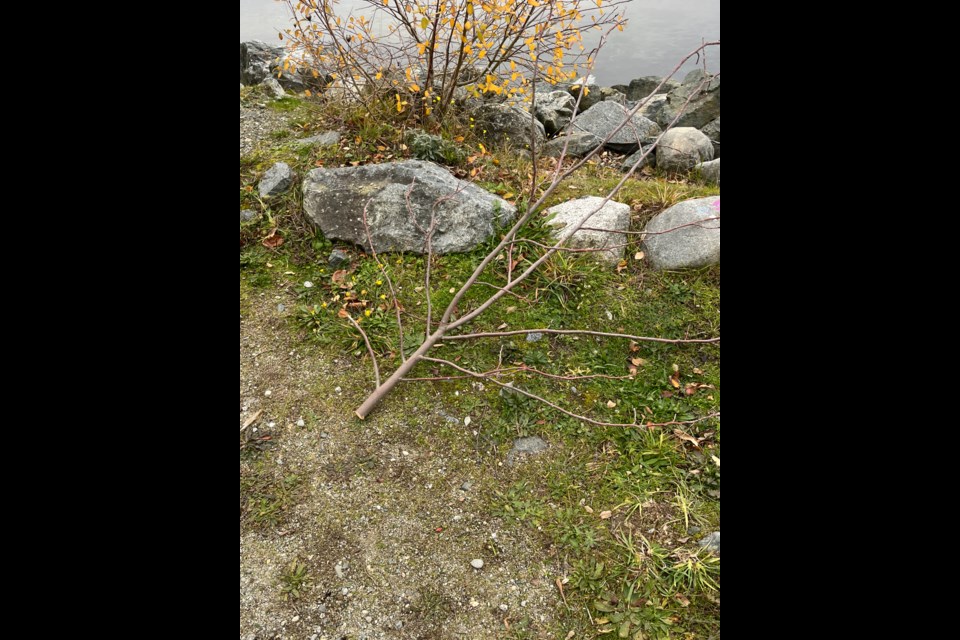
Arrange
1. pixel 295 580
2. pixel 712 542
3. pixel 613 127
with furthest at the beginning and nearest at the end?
pixel 613 127, pixel 712 542, pixel 295 580

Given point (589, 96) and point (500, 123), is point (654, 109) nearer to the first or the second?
point (589, 96)

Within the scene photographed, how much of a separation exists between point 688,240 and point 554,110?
3.83 meters

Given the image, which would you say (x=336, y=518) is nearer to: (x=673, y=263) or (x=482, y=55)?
(x=673, y=263)

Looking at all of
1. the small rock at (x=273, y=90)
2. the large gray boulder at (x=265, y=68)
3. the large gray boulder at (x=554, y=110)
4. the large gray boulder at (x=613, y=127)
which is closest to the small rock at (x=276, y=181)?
the small rock at (x=273, y=90)

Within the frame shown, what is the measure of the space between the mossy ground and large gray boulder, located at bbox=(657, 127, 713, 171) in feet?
7.53

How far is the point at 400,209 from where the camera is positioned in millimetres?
3861

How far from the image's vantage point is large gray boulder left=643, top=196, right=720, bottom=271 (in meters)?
3.81

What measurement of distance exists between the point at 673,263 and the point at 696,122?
4479 mm

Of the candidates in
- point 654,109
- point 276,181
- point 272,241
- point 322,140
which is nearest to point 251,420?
point 272,241

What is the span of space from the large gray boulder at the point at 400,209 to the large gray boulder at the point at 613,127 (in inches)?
105

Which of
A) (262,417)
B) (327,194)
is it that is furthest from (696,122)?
(262,417)

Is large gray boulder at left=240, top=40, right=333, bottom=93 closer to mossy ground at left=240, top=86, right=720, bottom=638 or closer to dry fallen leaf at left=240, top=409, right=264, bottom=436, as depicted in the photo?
mossy ground at left=240, top=86, right=720, bottom=638

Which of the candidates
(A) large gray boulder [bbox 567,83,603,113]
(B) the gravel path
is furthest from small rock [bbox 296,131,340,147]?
(A) large gray boulder [bbox 567,83,603,113]

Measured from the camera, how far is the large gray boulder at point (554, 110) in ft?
22.5
